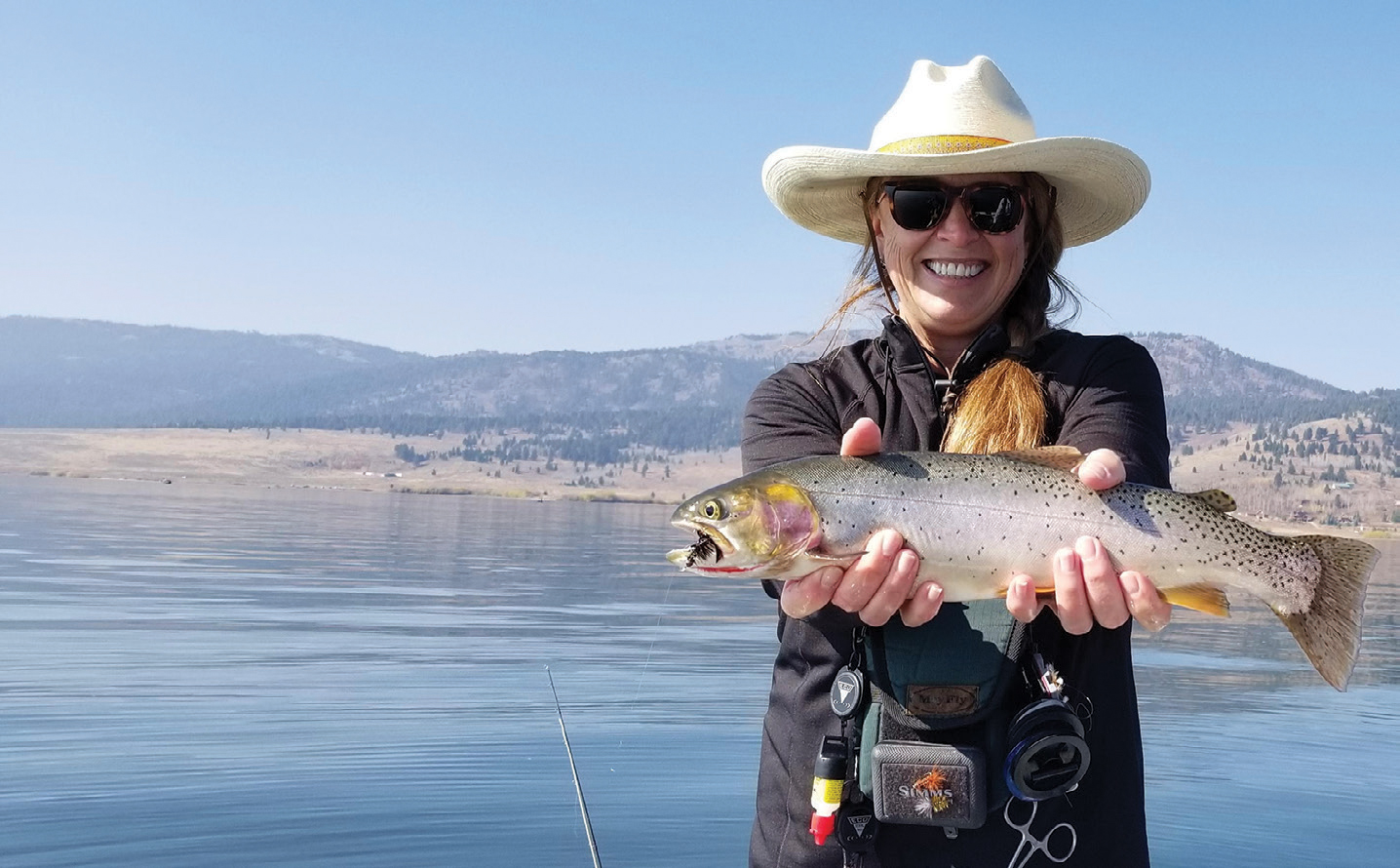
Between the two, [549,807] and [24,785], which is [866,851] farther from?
[24,785]

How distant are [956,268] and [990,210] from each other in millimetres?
262

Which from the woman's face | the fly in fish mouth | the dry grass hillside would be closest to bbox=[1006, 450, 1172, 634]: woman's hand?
the woman's face

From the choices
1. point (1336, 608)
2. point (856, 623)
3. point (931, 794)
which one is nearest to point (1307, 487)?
point (1336, 608)

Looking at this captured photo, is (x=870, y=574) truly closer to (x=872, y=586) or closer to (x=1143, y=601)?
(x=872, y=586)

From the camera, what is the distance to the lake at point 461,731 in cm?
1009

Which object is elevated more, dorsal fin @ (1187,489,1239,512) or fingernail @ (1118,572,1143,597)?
dorsal fin @ (1187,489,1239,512)

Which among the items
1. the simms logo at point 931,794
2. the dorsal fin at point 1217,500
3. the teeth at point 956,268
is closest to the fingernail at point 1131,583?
the dorsal fin at point 1217,500

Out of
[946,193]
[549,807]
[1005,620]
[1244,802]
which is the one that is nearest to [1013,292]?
[946,193]

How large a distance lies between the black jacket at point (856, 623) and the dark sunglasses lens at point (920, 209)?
37 cm

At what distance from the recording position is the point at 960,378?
4.34 m

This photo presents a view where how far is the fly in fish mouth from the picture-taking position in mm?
3951

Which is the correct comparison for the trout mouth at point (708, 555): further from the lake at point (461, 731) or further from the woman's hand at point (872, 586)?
the lake at point (461, 731)

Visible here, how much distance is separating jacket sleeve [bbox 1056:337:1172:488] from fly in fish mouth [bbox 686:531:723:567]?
125 cm

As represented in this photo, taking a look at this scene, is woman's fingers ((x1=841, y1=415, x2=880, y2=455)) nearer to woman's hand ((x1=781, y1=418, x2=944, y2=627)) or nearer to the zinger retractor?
woman's hand ((x1=781, y1=418, x2=944, y2=627))
